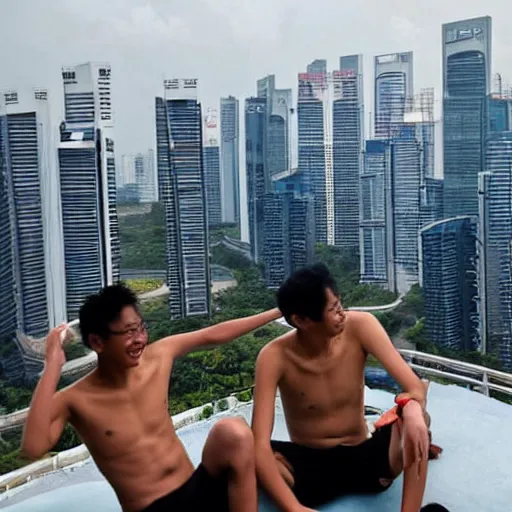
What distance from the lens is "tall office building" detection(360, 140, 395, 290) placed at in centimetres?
334

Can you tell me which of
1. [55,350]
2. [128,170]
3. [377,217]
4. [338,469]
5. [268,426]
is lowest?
[338,469]

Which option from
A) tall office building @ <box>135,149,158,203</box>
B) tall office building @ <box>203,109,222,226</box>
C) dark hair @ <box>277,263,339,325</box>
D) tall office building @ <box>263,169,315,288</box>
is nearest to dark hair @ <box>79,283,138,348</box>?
dark hair @ <box>277,263,339,325</box>

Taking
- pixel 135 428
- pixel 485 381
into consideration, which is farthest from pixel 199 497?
pixel 485 381

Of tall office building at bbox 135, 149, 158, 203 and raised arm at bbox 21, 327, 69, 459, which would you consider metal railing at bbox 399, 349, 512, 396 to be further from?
raised arm at bbox 21, 327, 69, 459

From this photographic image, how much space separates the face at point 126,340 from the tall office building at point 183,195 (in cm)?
190

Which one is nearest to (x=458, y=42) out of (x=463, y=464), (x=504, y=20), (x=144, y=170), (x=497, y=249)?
(x=504, y=20)

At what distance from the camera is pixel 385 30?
3.34m

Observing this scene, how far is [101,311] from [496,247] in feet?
7.51

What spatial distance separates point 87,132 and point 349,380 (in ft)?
6.02

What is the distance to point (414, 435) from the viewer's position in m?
1.36

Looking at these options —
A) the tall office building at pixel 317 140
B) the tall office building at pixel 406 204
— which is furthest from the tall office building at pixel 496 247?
the tall office building at pixel 317 140

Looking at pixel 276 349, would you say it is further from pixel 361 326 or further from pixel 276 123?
pixel 276 123

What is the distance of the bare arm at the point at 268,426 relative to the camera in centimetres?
149

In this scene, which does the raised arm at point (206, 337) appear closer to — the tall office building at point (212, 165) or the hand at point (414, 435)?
the hand at point (414, 435)
